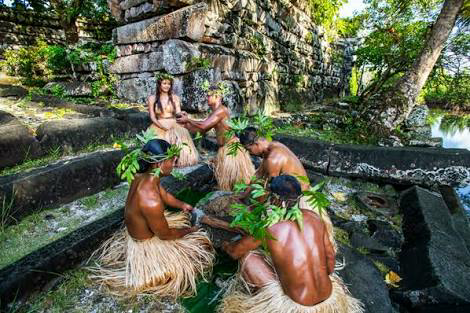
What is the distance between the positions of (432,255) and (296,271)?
1526 millimetres

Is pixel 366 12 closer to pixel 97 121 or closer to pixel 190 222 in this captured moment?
pixel 97 121

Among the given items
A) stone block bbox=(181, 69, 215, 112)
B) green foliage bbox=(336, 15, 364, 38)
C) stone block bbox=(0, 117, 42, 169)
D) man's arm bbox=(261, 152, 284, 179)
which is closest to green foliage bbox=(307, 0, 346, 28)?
green foliage bbox=(336, 15, 364, 38)

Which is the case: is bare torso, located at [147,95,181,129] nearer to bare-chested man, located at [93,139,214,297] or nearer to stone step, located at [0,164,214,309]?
stone step, located at [0,164,214,309]

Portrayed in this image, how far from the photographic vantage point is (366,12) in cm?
1147

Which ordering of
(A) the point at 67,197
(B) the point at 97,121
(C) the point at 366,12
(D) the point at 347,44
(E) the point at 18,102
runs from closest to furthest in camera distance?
(A) the point at 67,197
(B) the point at 97,121
(E) the point at 18,102
(C) the point at 366,12
(D) the point at 347,44

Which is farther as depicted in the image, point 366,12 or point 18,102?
point 366,12

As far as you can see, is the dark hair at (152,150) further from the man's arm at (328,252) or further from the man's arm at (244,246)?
the man's arm at (328,252)

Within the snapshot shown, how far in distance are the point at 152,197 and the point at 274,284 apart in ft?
3.60

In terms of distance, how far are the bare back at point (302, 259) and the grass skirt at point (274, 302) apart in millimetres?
45

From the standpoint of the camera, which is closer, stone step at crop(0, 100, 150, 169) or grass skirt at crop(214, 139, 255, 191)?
stone step at crop(0, 100, 150, 169)

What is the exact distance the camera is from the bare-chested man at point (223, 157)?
3678mm

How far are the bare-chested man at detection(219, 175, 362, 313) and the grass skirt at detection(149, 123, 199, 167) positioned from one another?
2653 millimetres

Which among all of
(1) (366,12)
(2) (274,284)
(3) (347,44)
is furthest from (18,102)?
(3) (347,44)

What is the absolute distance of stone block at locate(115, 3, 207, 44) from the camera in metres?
5.39
